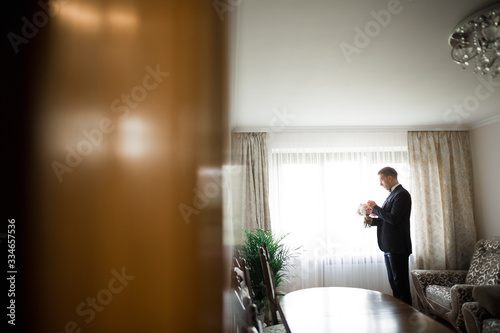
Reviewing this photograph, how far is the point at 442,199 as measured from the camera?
4.49 meters

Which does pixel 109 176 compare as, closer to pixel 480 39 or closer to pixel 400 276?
pixel 480 39

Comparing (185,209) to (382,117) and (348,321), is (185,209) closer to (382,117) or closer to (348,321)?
(348,321)

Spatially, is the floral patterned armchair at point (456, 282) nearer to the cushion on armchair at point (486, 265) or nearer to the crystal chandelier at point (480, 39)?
the cushion on armchair at point (486, 265)

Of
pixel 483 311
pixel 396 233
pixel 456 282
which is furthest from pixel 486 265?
pixel 396 233

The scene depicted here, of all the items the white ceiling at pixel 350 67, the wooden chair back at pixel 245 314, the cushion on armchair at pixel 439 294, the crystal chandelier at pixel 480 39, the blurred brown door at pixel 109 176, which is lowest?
the cushion on armchair at pixel 439 294

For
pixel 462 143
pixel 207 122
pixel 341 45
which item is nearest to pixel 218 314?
pixel 207 122

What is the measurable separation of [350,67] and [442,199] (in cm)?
317

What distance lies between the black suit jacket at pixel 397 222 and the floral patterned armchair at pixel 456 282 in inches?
24.3

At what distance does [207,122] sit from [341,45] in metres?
2.10

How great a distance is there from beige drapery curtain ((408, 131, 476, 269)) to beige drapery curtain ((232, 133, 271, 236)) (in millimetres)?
2221

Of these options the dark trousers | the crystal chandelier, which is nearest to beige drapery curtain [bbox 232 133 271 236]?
the dark trousers

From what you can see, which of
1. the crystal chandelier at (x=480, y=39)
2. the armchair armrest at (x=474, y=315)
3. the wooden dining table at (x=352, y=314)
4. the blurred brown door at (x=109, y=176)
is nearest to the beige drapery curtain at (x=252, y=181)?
the wooden dining table at (x=352, y=314)

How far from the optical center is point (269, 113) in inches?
148

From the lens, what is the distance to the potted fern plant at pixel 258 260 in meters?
3.51
